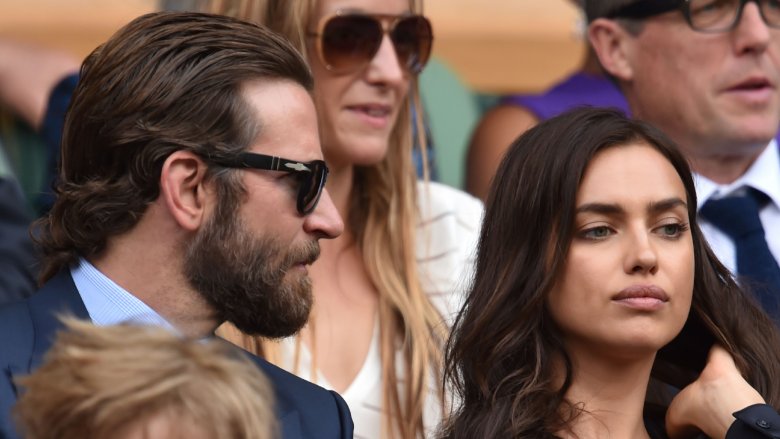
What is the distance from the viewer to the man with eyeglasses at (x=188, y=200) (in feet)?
9.75

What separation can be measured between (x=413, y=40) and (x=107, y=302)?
3.92 ft

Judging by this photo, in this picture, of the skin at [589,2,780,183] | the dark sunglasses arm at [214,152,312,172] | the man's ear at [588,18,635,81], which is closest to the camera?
the dark sunglasses arm at [214,152,312,172]

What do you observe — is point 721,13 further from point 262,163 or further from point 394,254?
point 262,163

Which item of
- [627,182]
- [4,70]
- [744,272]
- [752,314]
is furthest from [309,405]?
[4,70]

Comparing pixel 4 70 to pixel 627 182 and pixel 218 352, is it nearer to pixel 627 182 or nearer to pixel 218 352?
pixel 627 182

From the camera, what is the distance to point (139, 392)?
6.73 feet

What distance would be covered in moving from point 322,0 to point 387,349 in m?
0.85

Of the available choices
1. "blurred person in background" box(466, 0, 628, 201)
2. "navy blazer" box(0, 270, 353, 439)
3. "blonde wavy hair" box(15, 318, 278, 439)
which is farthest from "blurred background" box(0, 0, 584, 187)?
"blonde wavy hair" box(15, 318, 278, 439)

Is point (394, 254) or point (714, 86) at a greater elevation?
point (714, 86)

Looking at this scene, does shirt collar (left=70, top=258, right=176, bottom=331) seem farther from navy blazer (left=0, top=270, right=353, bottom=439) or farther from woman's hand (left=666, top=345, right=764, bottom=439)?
woman's hand (left=666, top=345, right=764, bottom=439)

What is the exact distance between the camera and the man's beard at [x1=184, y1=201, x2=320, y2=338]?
2.97m

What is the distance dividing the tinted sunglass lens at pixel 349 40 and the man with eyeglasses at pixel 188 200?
2.08 ft

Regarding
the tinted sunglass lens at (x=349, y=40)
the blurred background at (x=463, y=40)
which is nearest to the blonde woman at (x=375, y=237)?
the tinted sunglass lens at (x=349, y=40)

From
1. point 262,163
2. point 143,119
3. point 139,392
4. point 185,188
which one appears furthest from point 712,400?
point 139,392
